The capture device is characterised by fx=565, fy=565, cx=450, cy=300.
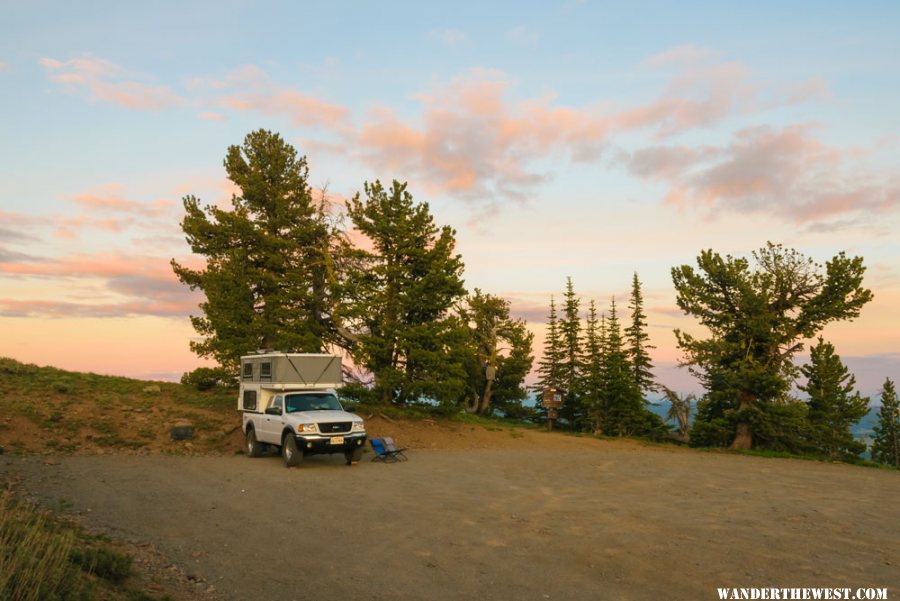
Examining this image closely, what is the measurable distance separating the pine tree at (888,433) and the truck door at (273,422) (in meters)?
43.2

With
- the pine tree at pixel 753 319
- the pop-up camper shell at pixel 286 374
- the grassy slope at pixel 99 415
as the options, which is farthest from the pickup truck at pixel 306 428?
the pine tree at pixel 753 319

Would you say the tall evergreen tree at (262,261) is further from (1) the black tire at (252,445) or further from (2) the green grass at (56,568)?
(2) the green grass at (56,568)

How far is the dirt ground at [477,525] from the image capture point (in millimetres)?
7117

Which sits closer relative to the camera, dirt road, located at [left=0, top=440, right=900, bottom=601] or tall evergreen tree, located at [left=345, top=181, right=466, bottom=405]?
dirt road, located at [left=0, top=440, right=900, bottom=601]

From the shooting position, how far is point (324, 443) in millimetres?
17016

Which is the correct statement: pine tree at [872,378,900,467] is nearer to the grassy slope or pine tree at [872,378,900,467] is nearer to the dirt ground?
the dirt ground

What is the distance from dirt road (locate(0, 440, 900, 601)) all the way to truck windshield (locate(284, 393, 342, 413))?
6.03 feet

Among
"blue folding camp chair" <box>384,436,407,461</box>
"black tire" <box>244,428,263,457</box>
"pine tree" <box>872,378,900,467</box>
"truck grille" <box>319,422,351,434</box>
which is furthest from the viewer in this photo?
"pine tree" <box>872,378,900,467</box>

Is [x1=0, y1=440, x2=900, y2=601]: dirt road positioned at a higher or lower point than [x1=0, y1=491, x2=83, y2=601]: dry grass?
lower

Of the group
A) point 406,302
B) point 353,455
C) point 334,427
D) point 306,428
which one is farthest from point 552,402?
point 306,428

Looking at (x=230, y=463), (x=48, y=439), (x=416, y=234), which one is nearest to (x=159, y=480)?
(x=230, y=463)

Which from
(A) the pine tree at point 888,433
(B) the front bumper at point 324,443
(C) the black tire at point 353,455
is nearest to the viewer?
(B) the front bumper at point 324,443

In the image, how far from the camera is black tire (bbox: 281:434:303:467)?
16922mm

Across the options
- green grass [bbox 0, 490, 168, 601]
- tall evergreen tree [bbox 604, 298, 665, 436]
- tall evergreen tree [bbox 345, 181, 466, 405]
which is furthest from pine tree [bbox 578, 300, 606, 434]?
green grass [bbox 0, 490, 168, 601]
